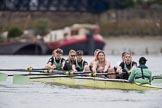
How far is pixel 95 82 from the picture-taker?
34094mm

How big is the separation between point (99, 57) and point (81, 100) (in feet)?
13.8

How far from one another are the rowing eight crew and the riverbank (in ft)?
233

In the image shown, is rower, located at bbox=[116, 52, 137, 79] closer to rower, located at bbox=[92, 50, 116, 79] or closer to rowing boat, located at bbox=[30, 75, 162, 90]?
rower, located at bbox=[92, 50, 116, 79]

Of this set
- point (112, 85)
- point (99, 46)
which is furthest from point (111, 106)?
point (99, 46)

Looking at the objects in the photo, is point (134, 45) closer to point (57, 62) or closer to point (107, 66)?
point (57, 62)

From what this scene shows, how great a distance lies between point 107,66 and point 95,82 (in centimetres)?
101

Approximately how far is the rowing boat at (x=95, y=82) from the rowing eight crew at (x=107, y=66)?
11.6 inches

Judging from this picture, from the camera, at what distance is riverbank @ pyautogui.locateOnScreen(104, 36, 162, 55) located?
4358 inches

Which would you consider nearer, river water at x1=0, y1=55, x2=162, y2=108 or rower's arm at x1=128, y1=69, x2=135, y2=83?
river water at x1=0, y1=55, x2=162, y2=108

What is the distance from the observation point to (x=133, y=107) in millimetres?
28438

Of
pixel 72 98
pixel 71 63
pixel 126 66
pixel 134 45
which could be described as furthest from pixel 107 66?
pixel 134 45

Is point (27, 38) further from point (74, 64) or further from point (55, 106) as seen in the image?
point (55, 106)

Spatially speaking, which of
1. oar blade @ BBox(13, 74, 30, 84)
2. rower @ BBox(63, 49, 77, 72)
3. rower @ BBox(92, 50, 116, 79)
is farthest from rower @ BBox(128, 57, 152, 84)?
oar blade @ BBox(13, 74, 30, 84)

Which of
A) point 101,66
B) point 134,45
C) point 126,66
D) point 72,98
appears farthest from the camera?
point 134,45
